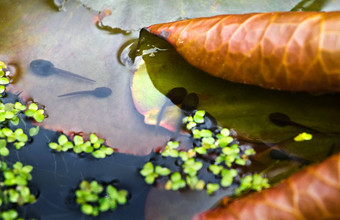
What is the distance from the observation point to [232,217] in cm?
117

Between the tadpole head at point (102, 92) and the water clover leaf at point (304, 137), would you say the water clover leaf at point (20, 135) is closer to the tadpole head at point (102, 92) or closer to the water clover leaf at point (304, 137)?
the tadpole head at point (102, 92)

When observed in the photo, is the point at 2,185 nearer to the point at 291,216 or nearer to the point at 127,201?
the point at 127,201

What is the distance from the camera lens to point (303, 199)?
43.1 inches

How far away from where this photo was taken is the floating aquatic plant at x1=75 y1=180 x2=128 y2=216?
132cm

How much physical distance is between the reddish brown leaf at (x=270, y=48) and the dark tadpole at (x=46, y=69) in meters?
0.59

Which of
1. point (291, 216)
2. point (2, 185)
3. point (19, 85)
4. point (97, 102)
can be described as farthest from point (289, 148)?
point (19, 85)

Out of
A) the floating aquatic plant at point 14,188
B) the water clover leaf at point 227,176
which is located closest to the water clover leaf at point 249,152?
the water clover leaf at point 227,176

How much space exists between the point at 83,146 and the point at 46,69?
52cm

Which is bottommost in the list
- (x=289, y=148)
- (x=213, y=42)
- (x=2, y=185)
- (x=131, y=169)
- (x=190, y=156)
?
(x=2, y=185)

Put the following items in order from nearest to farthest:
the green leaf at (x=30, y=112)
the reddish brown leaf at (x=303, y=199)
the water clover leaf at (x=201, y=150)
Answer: the reddish brown leaf at (x=303, y=199)
the water clover leaf at (x=201, y=150)
the green leaf at (x=30, y=112)

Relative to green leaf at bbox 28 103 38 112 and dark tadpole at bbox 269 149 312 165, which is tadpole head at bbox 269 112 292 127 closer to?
dark tadpole at bbox 269 149 312 165

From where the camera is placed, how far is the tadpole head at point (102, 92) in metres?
1.66

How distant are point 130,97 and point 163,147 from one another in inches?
12.3

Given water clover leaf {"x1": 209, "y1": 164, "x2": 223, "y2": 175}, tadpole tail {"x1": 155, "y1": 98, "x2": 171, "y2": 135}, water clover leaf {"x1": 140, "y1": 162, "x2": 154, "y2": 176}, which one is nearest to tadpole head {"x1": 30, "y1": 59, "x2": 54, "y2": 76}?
tadpole tail {"x1": 155, "y1": 98, "x2": 171, "y2": 135}
